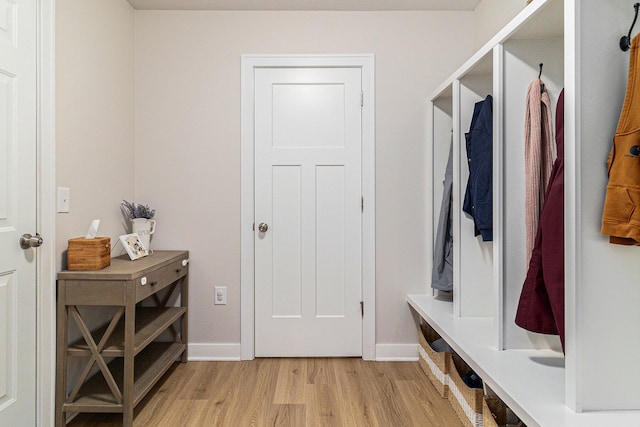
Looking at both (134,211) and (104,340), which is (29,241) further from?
(134,211)

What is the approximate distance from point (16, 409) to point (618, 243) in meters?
2.40

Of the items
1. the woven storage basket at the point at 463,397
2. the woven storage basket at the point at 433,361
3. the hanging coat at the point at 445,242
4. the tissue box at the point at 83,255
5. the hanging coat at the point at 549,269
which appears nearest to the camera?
the hanging coat at the point at 549,269

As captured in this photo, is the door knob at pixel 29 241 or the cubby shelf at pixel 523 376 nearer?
the cubby shelf at pixel 523 376

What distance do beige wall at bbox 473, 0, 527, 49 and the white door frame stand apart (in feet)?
2.44

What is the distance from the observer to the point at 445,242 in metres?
2.62

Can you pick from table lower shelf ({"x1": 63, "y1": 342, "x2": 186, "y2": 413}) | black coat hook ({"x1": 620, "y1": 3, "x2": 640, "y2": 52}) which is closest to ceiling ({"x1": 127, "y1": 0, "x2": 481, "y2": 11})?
black coat hook ({"x1": 620, "y1": 3, "x2": 640, "y2": 52})

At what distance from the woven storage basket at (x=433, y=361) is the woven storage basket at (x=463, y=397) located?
0.17 ft

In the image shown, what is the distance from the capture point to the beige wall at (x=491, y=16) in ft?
7.57

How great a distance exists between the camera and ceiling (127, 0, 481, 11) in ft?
8.89

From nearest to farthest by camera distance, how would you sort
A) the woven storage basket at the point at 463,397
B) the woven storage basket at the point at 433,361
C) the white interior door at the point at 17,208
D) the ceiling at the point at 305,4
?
the white interior door at the point at 17,208 < the woven storage basket at the point at 463,397 < the woven storage basket at the point at 433,361 < the ceiling at the point at 305,4

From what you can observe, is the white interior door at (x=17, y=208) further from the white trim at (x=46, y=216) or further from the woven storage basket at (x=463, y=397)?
the woven storage basket at (x=463, y=397)

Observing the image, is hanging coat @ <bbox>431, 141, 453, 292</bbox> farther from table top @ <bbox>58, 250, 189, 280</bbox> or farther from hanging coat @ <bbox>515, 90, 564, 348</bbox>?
table top @ <bbox>58, 250, 189, 280</bbox>

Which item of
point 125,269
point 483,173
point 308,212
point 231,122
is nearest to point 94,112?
point 231,122

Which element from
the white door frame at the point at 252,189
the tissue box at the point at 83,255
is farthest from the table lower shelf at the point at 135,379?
the tissue box at the point at 83,255
